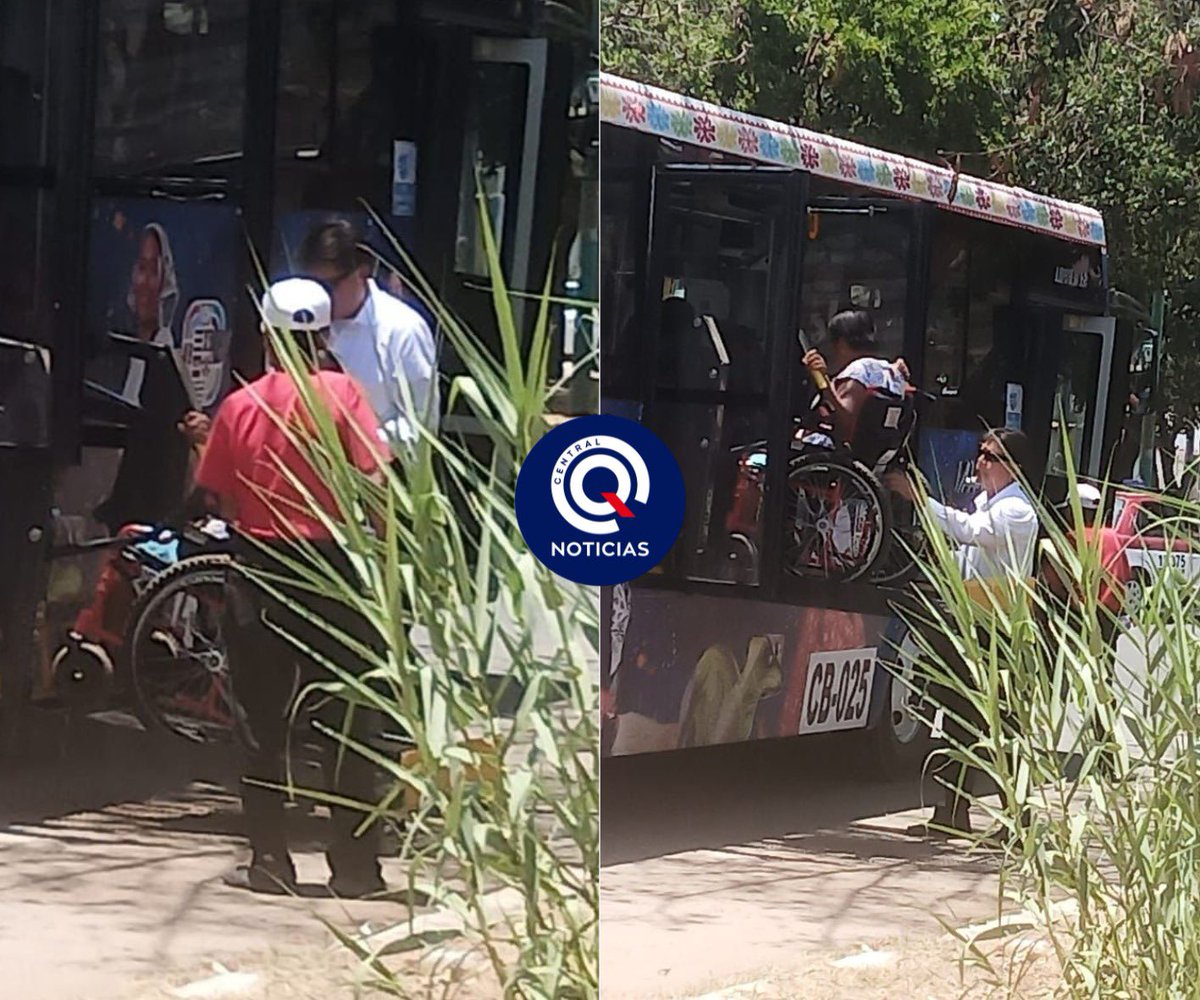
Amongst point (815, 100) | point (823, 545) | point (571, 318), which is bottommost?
point (823, 545)

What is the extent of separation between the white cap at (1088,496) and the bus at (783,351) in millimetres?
34

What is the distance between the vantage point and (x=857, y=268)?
2.34 meters

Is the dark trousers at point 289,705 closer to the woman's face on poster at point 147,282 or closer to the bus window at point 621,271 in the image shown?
the woman's face on poster at point 147,282

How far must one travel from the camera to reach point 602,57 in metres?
2.07

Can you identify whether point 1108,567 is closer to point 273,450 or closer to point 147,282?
point 273,450

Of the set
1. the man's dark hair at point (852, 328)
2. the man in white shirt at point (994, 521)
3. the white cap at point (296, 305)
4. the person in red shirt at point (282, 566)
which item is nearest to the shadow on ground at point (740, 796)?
the man in white shirt at point (994, 521)

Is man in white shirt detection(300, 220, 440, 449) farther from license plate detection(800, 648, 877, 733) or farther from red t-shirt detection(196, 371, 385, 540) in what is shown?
license plate detection(800, 648, 877, 733)

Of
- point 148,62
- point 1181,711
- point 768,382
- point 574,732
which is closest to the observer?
point 148,62

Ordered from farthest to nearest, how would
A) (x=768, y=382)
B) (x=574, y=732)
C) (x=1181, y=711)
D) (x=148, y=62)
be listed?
(x=1181, y=711) < (x=768, y=382) < (x=574, y=732) < (x=148, y=62)

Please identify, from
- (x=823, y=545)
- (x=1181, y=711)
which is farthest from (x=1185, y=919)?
(x=823, y=545)

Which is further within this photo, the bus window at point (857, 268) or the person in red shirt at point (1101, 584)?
the person in red shirt at point (1101, 584)

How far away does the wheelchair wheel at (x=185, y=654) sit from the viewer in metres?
2.02

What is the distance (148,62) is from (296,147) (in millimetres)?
217

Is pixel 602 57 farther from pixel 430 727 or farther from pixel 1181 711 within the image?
pixel 1181 711
